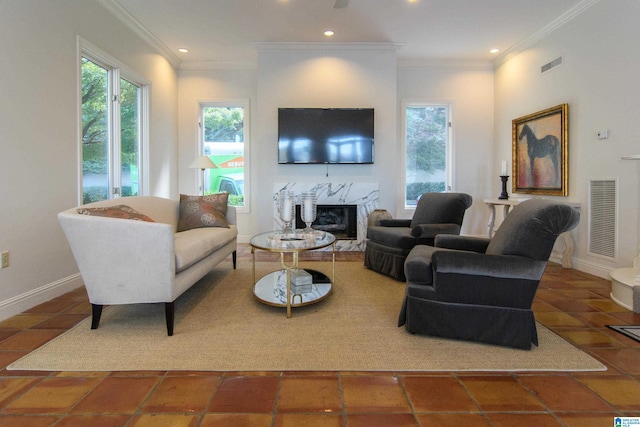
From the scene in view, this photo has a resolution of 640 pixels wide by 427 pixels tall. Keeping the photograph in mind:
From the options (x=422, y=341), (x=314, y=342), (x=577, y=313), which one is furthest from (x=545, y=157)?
(x=314, y=342)

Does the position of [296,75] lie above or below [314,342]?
above

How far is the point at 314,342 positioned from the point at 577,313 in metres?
2.04

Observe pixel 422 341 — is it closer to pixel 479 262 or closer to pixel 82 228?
pixel 479 262

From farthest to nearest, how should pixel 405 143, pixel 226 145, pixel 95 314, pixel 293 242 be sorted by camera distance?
pixel 226 145, pixel 405 143, pixel 293 242, pixel 95 314

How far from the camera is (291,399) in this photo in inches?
55.8

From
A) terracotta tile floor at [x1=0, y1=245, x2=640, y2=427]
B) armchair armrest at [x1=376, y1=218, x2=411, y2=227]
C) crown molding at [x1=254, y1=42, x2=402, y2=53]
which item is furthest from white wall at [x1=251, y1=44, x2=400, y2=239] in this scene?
terracotta tile floor at [x1=0, y1=245, x2=640, y2=427]

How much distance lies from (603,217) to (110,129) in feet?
18.1

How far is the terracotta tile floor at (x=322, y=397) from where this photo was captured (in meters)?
1.30

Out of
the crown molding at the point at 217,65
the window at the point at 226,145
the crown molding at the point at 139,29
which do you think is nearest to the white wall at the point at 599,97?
the crown molding at the point at 217,65

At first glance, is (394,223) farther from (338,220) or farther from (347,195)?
(338,220)

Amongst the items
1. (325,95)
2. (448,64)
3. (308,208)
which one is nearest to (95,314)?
(308,208)

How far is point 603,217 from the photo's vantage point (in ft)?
10.8

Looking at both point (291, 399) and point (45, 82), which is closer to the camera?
point (291, 399)

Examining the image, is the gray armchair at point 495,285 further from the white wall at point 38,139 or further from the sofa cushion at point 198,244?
the white wall at point 38,139
